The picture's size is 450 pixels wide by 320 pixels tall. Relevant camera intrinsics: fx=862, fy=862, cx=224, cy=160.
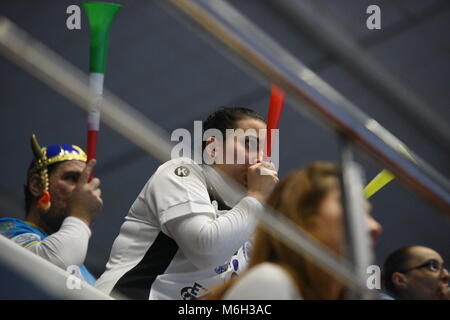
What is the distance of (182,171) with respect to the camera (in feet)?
6.32

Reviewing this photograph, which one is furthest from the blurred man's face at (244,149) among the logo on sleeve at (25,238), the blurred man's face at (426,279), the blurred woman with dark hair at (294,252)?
the blurred man's face at (426,279)

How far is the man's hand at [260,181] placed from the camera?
192 cm

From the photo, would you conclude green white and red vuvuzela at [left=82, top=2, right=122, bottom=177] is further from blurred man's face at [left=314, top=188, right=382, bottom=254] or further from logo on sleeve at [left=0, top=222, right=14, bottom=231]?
blurred man's face at [left=314, top=188, right=382, bottom=254]

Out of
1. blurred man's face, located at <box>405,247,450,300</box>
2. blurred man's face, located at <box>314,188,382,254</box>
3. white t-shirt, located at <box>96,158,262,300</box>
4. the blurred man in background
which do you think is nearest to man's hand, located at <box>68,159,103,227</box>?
the blurred man in background

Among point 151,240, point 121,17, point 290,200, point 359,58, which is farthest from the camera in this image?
point 359,58

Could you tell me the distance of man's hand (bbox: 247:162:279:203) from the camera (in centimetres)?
192

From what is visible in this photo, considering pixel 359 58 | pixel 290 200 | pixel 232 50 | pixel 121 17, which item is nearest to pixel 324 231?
pixel 290 200

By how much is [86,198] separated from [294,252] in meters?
0.83

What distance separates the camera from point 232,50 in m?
1.23

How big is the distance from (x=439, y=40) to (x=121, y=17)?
2039 mm

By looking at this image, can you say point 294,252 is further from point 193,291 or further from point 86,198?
point 86,198

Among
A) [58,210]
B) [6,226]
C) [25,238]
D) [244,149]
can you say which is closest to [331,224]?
[244,149]

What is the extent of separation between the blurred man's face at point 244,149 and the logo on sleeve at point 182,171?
0.15m
